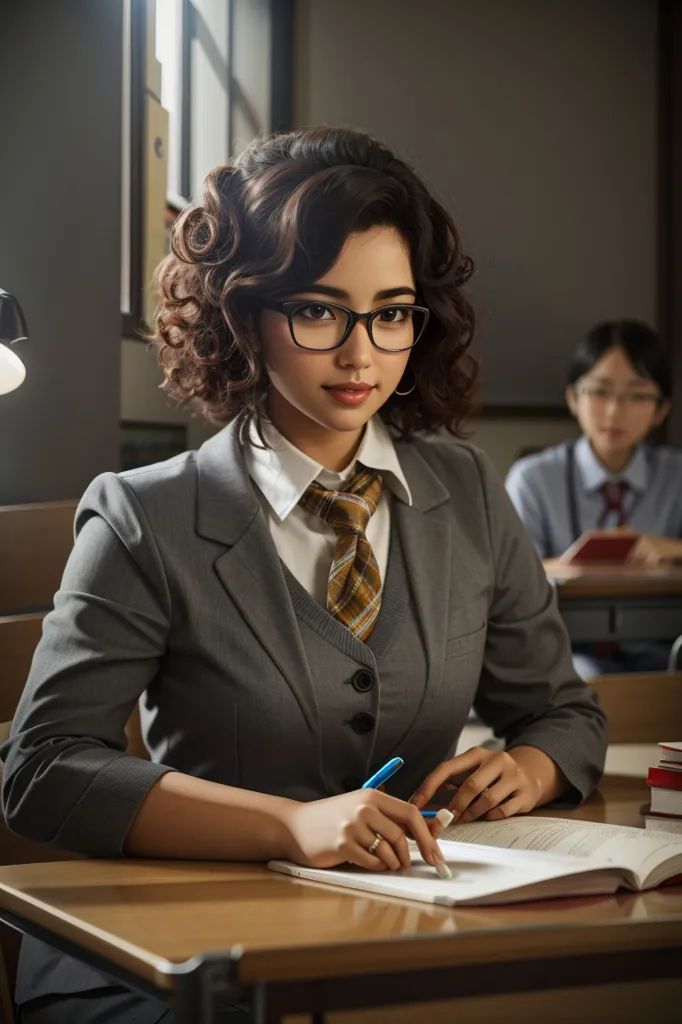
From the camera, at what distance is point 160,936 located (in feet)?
3.01

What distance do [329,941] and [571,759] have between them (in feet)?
2.17

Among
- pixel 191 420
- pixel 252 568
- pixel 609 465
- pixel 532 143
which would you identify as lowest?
pixel 252 568

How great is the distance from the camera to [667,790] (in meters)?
1.31

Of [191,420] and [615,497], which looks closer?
[191,420]

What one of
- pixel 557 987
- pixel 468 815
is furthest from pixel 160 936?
pixel 468 815

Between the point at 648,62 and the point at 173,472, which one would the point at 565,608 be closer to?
the point at 173,472

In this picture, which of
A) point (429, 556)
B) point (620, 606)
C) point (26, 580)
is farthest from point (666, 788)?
point (620, 606)

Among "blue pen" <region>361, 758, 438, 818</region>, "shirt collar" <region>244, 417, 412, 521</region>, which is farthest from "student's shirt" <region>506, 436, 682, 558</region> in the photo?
"blue pen" <region>361, 758, 438, 818</region>

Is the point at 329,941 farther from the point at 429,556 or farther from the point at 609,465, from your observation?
the point at 609,465

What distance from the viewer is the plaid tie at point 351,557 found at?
4.72 ft

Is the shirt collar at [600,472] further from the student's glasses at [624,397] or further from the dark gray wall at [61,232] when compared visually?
the dark gray wall at [61,232]

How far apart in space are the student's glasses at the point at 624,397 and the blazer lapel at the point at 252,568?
2724 mm

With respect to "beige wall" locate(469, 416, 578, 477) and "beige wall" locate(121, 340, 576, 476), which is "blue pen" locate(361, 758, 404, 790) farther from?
"beige wall" locate(469, 416, 578, 477)

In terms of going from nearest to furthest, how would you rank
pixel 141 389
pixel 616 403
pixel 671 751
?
1. pixel 671 751
2. pixel 141 389
3. pixel 616 403
